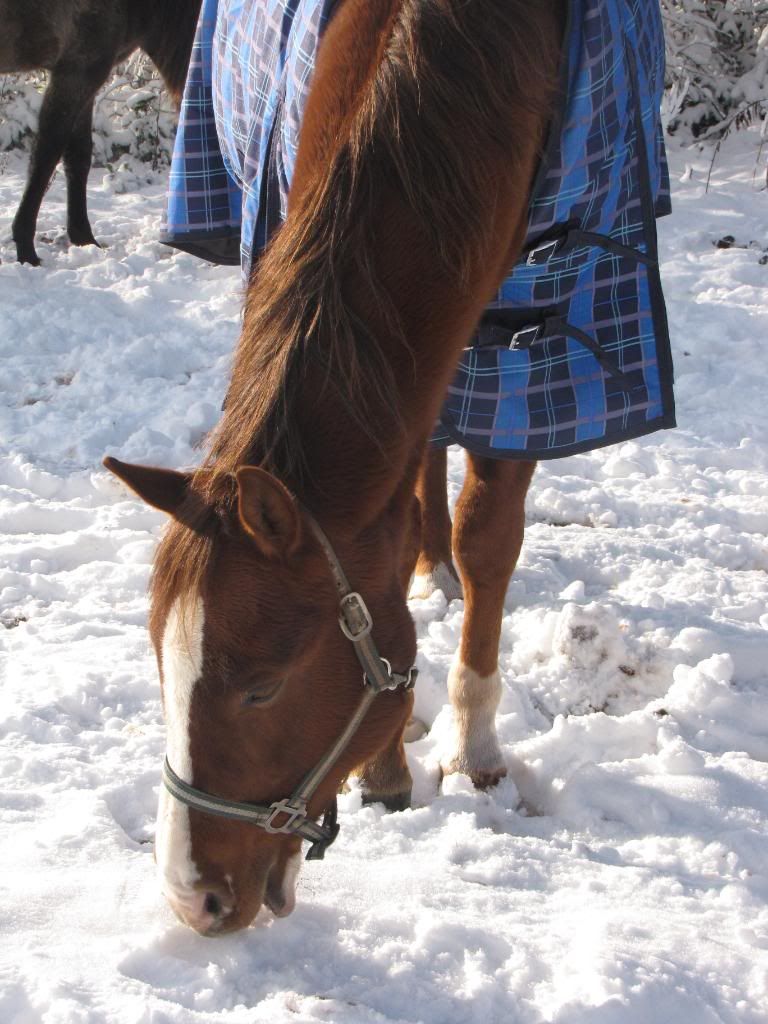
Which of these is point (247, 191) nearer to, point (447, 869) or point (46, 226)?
point (447, 869)

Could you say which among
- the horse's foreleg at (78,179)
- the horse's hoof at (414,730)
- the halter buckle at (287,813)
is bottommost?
the horse's hoof at (414,730)

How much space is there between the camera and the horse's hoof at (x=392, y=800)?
89.4 inches

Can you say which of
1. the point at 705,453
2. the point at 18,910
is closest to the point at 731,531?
the point at 705,453

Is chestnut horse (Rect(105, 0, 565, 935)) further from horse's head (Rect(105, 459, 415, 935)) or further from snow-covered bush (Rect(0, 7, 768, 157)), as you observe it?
snow-covered bush (Rect(0, 7, 768, 157))

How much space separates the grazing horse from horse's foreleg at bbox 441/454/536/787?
70 cm

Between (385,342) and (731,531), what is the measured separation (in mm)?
2226

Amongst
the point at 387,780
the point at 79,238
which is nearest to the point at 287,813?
the point at 387,780

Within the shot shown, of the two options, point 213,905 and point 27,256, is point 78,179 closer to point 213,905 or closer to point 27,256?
point 27,256

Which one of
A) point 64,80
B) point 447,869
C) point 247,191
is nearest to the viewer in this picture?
point 447,869

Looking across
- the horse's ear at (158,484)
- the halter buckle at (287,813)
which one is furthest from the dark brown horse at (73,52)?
the halter buckle at (287,813)

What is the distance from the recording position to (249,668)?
151cm

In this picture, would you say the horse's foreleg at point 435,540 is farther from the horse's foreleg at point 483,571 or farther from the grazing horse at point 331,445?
the grazing horse at point 331,445

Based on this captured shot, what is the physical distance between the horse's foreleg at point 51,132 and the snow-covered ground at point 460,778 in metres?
1.03

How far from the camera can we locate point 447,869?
6.59ft
